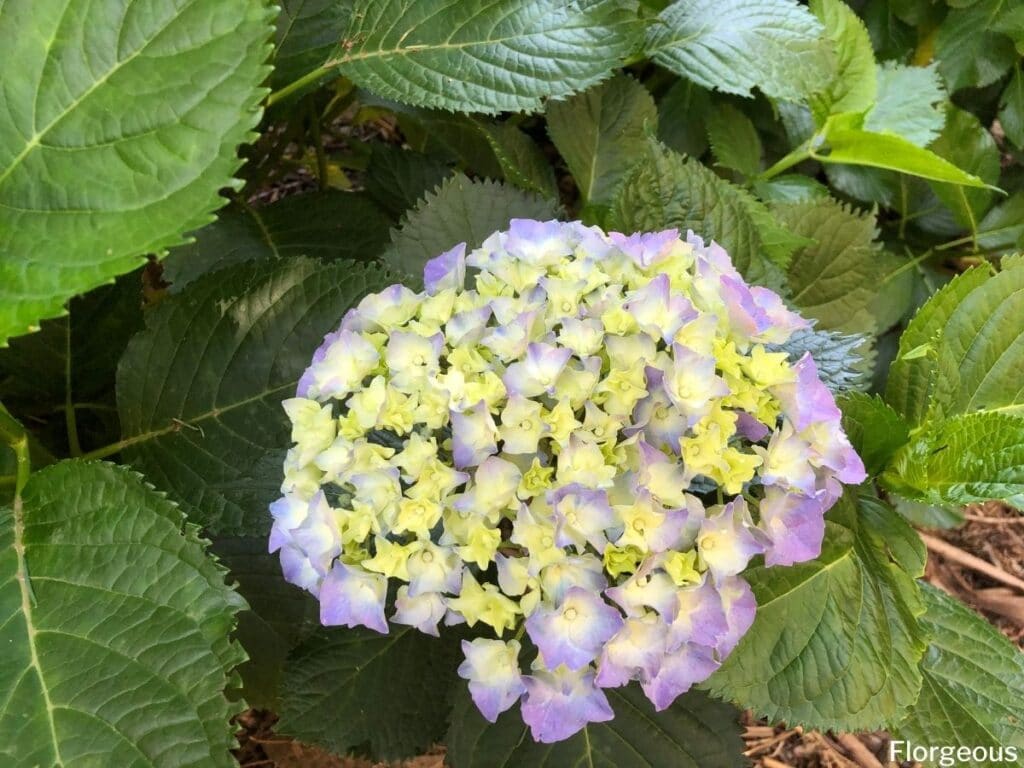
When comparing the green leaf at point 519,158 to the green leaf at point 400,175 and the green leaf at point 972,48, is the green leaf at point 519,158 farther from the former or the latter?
the green leaf at point 972,48

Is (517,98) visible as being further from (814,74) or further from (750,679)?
(750,679)

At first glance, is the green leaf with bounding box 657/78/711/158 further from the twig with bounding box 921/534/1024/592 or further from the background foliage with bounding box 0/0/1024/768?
the twig with bounding box 921/534/1024/592

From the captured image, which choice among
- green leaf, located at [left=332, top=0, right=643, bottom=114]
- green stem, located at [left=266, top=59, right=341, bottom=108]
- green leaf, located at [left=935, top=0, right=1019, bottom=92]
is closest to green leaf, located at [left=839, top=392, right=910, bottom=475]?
green leaf, located at [left=332, top=0, right=643, bottom=114]

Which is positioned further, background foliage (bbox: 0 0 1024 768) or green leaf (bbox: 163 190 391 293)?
green leaf (bbox: 163 190 391 293)

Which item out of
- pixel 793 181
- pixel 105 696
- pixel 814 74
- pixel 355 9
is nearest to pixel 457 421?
pixel 105 696

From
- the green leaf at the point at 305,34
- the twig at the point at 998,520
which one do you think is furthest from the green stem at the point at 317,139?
the twig at the point at 998,520

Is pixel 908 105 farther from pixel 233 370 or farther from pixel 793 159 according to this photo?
pixel 233 370
